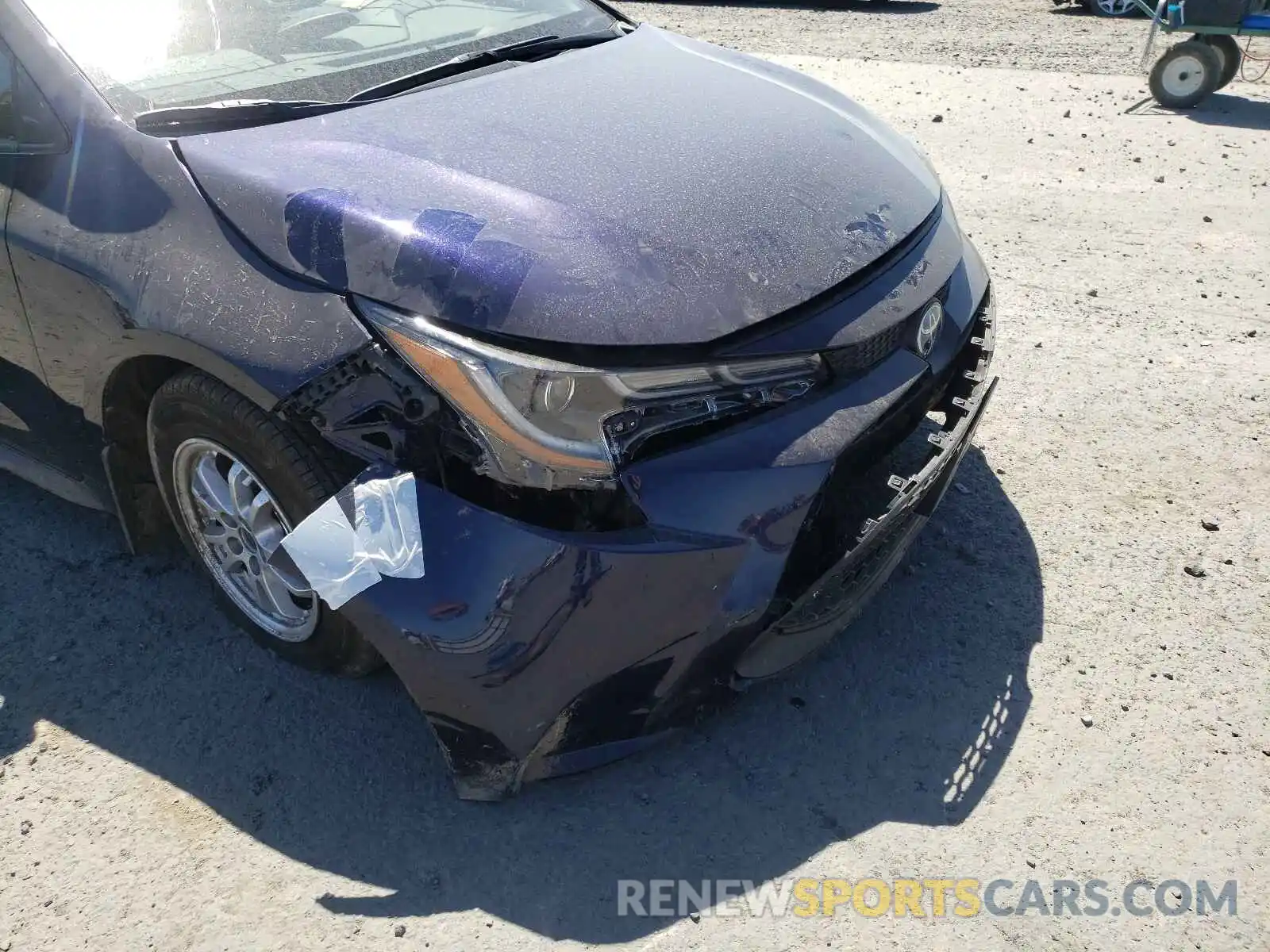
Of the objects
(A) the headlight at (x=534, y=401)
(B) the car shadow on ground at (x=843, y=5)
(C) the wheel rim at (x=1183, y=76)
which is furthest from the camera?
(B) the car shadow on ground at (x=843, y=5)

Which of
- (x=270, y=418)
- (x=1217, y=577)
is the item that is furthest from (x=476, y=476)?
(x=1217, y=577)

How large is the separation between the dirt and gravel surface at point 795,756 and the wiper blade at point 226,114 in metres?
1.27

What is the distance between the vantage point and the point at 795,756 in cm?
242

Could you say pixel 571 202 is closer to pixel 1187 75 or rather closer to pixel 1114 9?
pixel 1187 75

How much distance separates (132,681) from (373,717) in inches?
26.2

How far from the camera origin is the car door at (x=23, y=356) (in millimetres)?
2484

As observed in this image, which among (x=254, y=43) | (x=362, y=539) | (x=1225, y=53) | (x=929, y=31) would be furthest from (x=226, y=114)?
(x=929, y=31)

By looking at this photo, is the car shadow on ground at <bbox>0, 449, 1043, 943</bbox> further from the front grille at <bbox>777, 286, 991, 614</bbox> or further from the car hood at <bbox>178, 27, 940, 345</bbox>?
the car hood at <bbox>178, 27, 940, 345</bbox>

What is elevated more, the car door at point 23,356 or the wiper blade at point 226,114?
the wiper blade at point 226,114

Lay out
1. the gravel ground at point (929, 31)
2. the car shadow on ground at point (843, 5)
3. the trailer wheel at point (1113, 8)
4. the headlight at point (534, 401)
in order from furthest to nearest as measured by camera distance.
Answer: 1. the car shadow on ground at point (843, 5)
2. the trailer wheel at point (1113, 8)
3. the gravel ground at point (929, 31)
4. the headlight at point (534, 401)

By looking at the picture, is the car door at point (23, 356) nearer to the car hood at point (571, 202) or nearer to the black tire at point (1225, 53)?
the car hood at point (571, 202)

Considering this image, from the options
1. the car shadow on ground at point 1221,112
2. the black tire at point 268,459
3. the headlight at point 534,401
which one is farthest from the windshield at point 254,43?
the car shadow on ground at point 1221,112

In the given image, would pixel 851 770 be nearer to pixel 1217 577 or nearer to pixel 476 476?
pixel 476 476

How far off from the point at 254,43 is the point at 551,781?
2048mm
